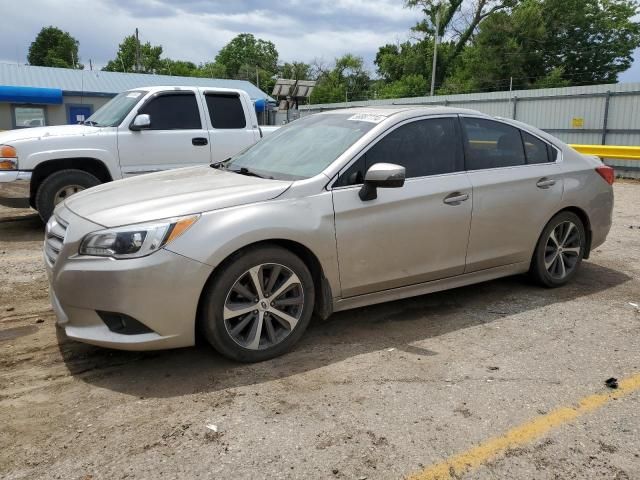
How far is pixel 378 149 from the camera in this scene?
13.5 ft

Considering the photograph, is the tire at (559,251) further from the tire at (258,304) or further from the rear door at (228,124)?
the rear door at (228,124)

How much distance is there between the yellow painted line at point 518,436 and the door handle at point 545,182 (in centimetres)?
196

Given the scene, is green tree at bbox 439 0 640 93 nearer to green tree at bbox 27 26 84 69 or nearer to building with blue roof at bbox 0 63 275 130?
building with blue roof at bbox 0 63 275 130

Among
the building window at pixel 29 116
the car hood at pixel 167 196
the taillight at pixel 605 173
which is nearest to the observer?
the car hood at pixel 167 196

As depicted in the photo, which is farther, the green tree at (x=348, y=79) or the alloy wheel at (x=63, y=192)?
the green tree at (x=348, y=79)

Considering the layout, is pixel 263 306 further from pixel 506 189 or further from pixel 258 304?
pixel 506 189

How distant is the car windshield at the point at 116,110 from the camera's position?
25.4 ft

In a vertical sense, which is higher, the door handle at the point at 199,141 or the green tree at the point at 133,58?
the green tree at the point at 133,58

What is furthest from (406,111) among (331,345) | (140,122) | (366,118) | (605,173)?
(140,122)

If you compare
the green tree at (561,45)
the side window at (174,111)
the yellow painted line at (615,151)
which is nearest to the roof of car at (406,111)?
the side window at (174,111)

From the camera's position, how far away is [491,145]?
479cm

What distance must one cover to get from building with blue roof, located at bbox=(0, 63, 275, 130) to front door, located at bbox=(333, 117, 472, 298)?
76.0 feet

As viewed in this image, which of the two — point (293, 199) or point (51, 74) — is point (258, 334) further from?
point (51, 74)

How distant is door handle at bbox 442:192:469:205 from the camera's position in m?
4.32
